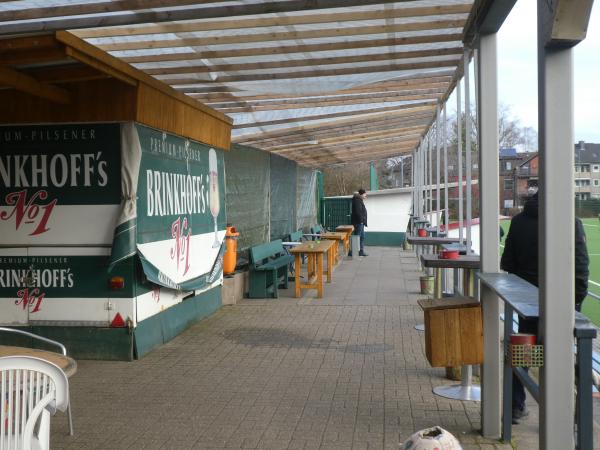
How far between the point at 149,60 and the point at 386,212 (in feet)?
62.6

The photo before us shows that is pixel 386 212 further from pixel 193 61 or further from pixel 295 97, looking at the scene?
pixel 193 61

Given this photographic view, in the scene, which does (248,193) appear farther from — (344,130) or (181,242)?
(181,242)

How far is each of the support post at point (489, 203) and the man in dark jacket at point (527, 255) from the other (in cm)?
45

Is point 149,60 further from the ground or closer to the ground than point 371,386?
further from the ground

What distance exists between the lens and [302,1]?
4969 mm

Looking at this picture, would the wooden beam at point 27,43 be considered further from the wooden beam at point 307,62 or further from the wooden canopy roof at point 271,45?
the wooden beam at point 307,62

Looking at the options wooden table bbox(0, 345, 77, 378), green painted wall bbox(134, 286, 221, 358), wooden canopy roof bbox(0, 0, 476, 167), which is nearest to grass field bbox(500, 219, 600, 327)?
wooden canopy roof bbox(0, 0, 476, 167)

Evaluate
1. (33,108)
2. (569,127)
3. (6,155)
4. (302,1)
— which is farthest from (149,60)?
(569,127)

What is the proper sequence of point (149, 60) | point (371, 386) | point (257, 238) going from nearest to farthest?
point (371, 386) < point (149, 60) < point (257, 238)

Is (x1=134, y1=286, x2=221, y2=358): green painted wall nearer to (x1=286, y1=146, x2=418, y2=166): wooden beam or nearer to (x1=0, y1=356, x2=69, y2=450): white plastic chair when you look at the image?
(x1=0, y1=356, x2=69, y2=450): white plastic chair

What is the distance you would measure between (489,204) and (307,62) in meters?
2.93

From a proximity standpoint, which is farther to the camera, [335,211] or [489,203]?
[335,211]

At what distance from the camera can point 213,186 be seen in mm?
10711

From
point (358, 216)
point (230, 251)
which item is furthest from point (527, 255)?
point (358, 216)
